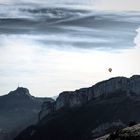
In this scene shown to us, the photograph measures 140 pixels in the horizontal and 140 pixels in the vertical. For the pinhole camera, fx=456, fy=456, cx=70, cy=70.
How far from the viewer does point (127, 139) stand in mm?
117250

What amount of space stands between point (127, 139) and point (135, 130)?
7.59 metres

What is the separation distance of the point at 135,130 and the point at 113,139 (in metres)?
6.48

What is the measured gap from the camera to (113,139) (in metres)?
124

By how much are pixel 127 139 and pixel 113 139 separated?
286 inches

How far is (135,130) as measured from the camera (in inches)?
4884
